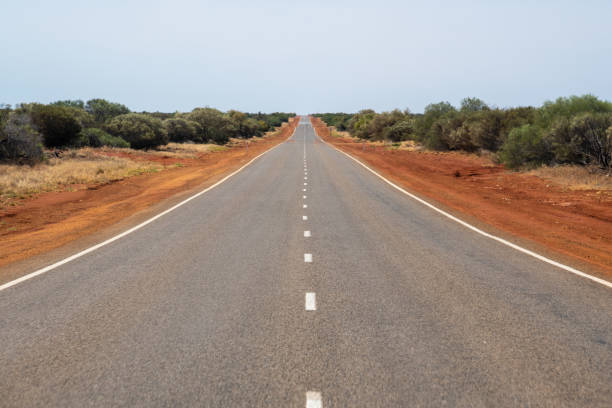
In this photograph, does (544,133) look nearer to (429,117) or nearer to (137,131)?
Answer: (429,117)

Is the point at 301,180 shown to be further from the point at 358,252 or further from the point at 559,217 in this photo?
the point at 358,252

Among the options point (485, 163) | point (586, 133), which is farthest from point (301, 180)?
point (485, 163)

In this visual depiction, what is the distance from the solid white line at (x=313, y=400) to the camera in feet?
11.4

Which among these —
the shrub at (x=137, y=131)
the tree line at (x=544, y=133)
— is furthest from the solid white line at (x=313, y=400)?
the shrub at (x=137, y=131)

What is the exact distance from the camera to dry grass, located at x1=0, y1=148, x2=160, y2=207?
61.6ft

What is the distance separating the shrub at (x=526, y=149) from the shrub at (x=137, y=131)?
3208 cm

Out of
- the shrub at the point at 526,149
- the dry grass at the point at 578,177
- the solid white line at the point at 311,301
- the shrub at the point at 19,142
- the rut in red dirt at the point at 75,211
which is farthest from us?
the shrub at the point at 19,142

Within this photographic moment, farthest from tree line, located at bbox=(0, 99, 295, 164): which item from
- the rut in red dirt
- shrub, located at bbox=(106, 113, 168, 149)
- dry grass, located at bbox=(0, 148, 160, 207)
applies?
the rut in red dirt

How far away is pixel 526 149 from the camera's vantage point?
2498cm

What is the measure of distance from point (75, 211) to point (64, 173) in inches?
399

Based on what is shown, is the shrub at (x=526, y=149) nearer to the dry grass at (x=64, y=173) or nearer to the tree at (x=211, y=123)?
the dry grass at (x=64, y=173)

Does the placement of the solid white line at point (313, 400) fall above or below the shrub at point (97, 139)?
below

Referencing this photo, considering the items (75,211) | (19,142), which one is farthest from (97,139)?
(75,211)

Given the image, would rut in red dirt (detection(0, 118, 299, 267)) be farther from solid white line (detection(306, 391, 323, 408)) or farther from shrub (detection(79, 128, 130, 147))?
shrub (detection(79, 128, 130, 147))
